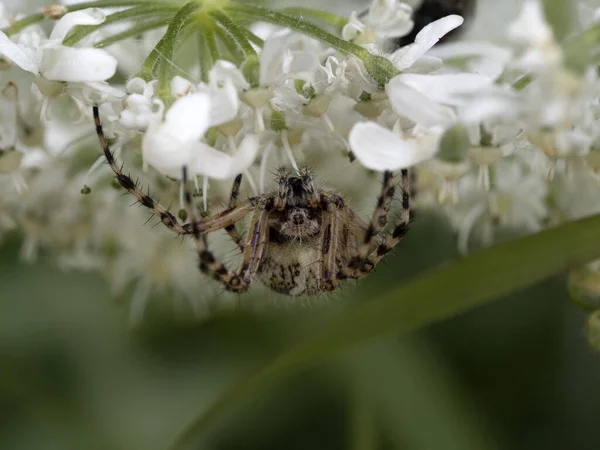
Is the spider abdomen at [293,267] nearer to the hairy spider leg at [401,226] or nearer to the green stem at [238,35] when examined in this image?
the hairy spider leg at [401,226]

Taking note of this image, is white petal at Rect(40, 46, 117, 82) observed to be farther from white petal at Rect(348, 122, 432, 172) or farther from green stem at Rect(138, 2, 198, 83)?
white petal at Rect(348, 122, 432, 172)

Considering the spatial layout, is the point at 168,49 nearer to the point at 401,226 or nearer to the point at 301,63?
the point at 301,63

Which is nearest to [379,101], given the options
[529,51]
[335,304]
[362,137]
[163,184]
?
[362,137]

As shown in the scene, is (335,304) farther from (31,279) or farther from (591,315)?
(591,315)

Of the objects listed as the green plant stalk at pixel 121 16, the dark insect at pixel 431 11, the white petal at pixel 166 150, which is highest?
the green plant stalk at pixel 121 16

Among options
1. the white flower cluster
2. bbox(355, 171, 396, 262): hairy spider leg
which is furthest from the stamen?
bbox(355, 171, 396, 262): hairy spider leg

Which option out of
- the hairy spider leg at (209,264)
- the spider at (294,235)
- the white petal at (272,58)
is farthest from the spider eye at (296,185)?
the white petal at (272,58)
